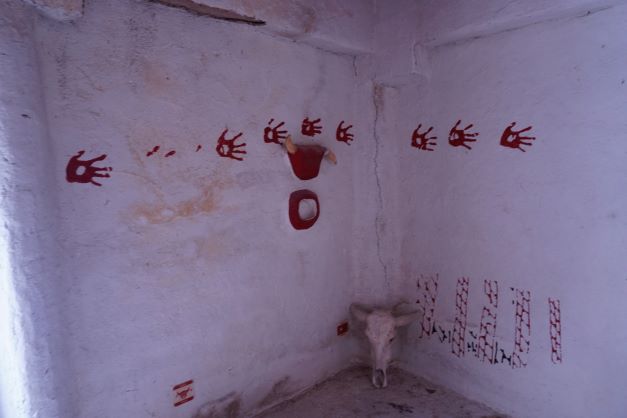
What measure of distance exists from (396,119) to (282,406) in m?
2.24

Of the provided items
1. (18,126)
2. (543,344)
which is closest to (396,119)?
(543,344)

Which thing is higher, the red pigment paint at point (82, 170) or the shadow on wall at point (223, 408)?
the red pigment paint at point (82, 170)

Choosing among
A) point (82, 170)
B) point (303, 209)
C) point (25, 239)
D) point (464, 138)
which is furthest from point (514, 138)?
point (25, 239)

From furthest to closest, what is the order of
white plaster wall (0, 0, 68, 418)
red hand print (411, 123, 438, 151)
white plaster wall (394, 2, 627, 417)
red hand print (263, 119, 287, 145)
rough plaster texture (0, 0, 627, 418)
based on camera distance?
1. red hand print (411, 123, 438, 151)
2. red hand print (263, 119, 287, 145)
3. white plaster wall (394, 2, 627, 417)
4. rough plaster texture (0, 0, 627, 418)
5. white plaster wall (0, 0, 68, 418)

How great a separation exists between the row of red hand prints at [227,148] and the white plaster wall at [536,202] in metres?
0.68

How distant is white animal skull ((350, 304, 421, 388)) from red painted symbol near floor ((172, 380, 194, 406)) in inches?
49.5

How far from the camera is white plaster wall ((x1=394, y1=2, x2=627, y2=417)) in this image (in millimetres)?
2191

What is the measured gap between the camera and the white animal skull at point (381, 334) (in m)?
2.89

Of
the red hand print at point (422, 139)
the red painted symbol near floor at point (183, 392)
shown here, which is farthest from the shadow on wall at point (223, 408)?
the red hand print at point (422, 139)

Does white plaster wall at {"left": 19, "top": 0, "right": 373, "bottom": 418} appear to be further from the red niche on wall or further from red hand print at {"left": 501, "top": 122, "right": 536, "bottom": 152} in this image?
red hand print at {"left": 501, "top": 122, "right": 536, "bottom": 152}

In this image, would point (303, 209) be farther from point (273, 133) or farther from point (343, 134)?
point (343, 134)

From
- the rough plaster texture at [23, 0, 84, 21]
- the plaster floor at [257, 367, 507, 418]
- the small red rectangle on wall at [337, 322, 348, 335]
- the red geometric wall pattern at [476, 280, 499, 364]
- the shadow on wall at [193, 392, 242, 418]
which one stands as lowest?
the plaster floor at [257, 367, 507, 418]

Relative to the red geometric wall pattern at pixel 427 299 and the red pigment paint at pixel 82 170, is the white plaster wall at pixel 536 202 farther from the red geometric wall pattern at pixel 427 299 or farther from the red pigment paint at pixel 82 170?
the red pigment paint at pixel 82 170

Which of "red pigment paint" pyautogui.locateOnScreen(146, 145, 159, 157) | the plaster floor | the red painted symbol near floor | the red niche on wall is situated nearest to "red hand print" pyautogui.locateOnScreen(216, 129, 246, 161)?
"red pigment paint" pyautogui.locateOnScreen(146, 145, 159, 157)
